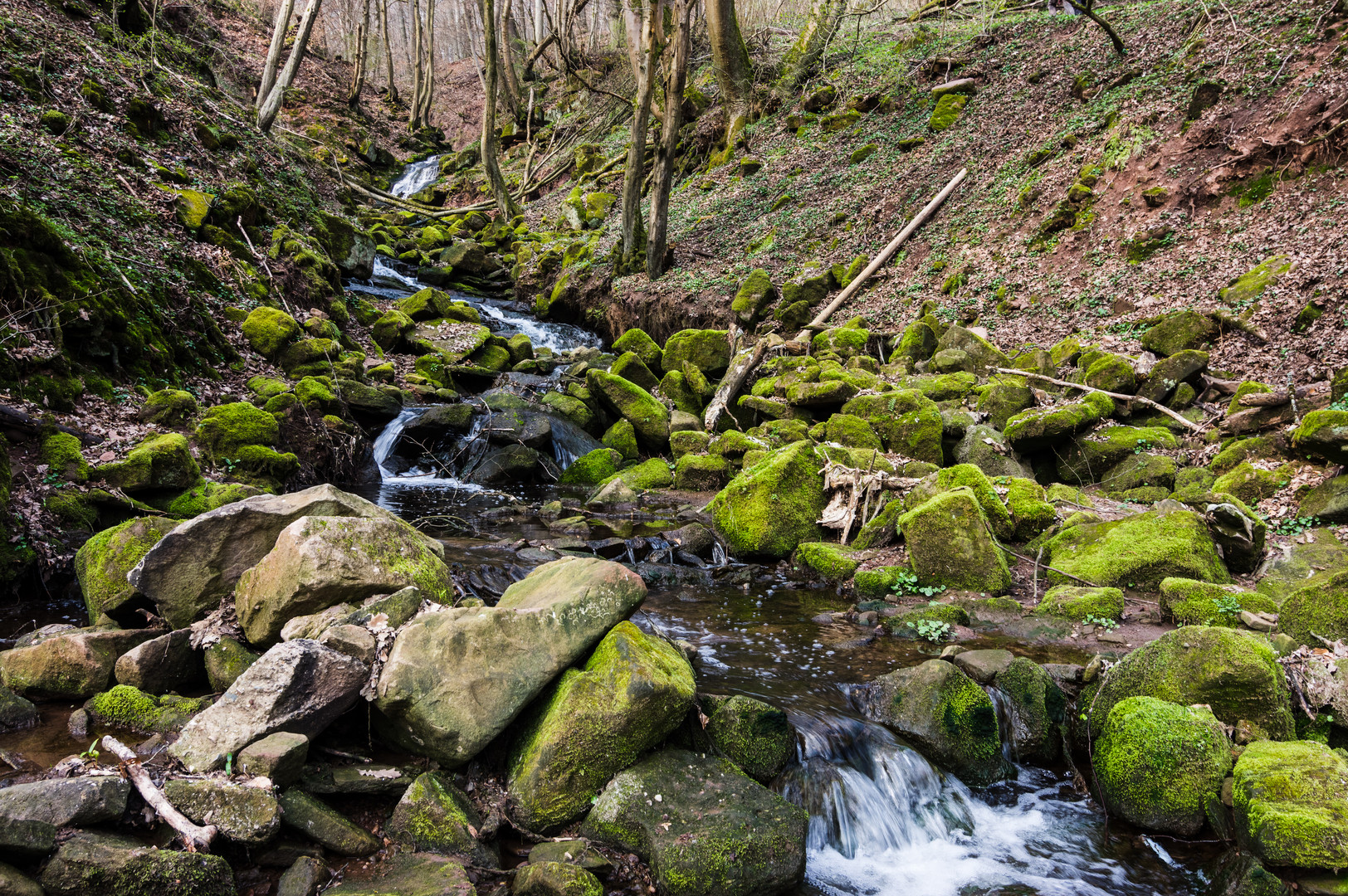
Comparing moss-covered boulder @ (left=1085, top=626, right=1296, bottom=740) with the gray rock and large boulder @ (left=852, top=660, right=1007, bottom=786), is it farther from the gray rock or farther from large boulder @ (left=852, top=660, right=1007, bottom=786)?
the gray rock

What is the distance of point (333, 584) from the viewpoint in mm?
4031

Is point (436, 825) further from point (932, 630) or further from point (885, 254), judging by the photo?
point (885, 254)

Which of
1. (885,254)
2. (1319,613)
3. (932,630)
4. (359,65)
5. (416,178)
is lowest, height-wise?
(932,630)

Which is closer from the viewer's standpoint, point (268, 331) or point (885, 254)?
point (268, 331)

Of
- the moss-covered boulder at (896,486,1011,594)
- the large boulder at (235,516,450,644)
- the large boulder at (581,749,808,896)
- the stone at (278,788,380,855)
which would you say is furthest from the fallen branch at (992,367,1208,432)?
the stone at (278,788,380,855)

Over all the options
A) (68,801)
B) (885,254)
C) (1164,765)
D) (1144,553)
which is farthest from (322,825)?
(885,254)

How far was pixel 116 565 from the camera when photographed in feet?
14.8

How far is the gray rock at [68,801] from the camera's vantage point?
2545 millimetres

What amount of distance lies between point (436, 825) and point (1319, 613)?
553 cm

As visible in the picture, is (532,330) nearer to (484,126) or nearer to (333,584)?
(484,126)

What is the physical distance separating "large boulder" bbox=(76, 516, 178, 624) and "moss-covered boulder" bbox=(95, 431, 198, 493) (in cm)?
145

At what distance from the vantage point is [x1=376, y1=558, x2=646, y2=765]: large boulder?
3.49 metres

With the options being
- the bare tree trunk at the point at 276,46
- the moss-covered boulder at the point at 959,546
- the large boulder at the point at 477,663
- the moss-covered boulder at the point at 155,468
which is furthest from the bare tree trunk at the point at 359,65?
the large boulder at the point at 477,663

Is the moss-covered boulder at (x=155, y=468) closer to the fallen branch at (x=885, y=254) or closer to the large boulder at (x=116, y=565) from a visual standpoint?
the large boulder at (x=116, y=565)
